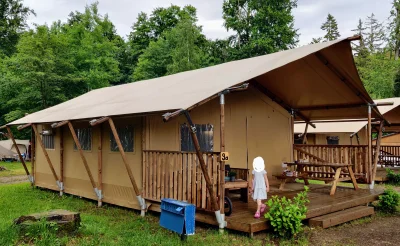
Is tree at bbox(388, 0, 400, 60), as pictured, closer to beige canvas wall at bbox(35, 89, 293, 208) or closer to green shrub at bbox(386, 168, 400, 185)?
green shrub at bbox(386, 168, 400, 185)

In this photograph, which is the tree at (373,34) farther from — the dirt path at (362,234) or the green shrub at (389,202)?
the dirt path at (362,234)

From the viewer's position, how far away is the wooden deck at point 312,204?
5.92 metres

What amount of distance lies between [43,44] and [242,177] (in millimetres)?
20529

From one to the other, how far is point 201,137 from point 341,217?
324 cm

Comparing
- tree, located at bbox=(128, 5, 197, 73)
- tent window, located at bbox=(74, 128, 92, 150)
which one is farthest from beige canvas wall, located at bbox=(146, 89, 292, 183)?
tree, located at bbox=(128, 5, 197, 73)

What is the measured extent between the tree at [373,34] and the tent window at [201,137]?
139ft

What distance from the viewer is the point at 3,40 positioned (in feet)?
106

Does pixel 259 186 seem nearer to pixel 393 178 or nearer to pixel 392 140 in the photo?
pixel 393 178

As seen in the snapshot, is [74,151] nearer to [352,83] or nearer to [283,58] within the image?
[283,58]

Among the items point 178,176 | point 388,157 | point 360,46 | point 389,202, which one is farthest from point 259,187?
point 360,46

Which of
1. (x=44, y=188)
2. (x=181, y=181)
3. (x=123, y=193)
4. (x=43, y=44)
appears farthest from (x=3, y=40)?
(x=181, y=181)

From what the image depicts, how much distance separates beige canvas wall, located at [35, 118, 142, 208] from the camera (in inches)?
326

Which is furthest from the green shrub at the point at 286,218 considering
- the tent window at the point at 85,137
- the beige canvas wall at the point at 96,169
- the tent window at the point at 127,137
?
the tent window at the point at 85,137

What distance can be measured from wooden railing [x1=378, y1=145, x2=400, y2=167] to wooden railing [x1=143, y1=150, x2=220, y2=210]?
12.7 m
